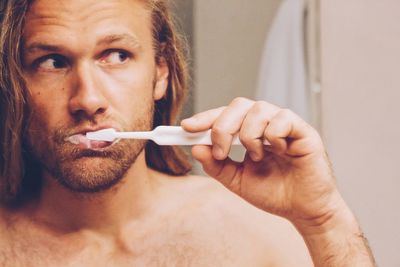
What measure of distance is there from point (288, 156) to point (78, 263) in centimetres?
41

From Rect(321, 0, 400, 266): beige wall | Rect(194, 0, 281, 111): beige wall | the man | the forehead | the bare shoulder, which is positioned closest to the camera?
the man

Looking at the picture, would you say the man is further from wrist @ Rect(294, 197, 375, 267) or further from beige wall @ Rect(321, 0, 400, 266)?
beige wall @ Rect(321, 0, 400, 266)

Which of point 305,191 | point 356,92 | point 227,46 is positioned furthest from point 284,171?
point 227,46

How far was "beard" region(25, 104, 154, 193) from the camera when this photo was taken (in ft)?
3.33

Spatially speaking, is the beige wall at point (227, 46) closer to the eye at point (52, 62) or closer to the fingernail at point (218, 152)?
the eye at point (52, 62)

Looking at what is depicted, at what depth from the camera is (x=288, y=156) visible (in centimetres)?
92

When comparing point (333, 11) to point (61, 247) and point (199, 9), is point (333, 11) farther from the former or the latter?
point (61, 247)

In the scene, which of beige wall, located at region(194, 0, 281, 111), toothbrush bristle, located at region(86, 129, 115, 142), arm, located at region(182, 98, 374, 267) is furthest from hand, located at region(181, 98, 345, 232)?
beige wall, located at region(194, 0, 281, 111)

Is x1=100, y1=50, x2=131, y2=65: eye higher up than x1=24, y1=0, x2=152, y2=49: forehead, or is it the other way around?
x1=24, y1=0, x2=152, y2=49: forehead

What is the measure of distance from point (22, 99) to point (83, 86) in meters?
0.13

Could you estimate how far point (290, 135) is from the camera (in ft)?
2.86

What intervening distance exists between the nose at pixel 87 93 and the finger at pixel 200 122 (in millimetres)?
191

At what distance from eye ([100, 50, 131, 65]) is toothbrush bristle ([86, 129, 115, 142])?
121 millimetres

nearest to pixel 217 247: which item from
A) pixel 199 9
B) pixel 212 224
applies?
pixel 212 224
